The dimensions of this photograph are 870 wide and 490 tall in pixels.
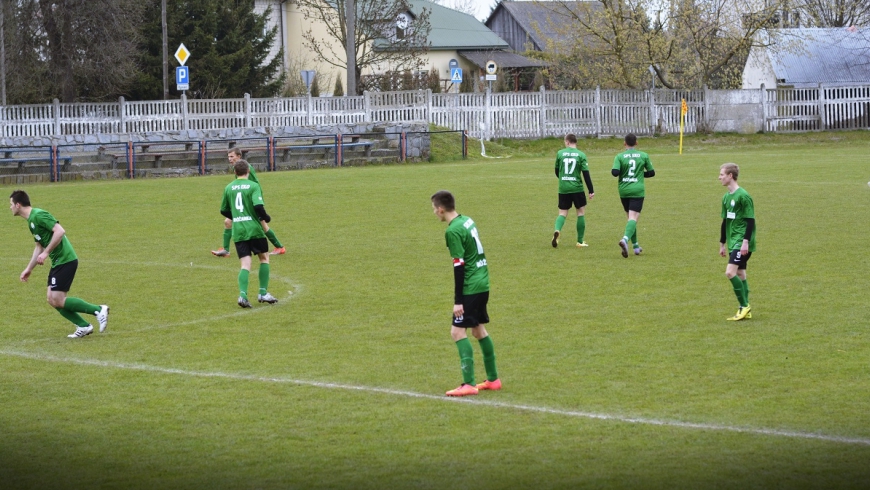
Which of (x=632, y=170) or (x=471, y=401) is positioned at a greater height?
(x=632, y=170)

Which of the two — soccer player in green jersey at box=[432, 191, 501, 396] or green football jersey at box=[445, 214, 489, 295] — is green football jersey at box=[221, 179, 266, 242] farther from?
Answer: green football jersey at box=[445, 214, 489, 295]

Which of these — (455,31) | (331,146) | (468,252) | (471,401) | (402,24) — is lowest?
(471,401)

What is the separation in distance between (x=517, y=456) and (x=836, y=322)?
5787 millimetres

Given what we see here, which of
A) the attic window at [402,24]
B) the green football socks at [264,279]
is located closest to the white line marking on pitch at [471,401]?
the green football socks at [264,279]

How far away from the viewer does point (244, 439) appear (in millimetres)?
7883

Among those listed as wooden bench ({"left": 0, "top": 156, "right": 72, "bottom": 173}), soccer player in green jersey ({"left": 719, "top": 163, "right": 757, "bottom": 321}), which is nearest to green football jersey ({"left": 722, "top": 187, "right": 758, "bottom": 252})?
soccer player in green jersey ({"left": 719, "top": 163, "right": 757, "bottom": 321})

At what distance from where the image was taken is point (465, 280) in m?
8.80

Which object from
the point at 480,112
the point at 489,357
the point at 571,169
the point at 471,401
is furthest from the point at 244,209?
the point at 480,112

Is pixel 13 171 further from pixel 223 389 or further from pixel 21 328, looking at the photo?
pixel 223 389

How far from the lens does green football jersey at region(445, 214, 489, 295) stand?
8594 millimetres

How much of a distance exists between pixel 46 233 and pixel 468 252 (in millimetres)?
5338

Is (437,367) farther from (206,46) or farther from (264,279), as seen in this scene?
(206,46)

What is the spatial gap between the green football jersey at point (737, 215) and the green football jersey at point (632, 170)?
17.2ft

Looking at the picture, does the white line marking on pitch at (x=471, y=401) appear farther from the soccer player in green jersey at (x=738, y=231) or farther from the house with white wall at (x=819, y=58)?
the house with white wall at (x=819, y=58)
